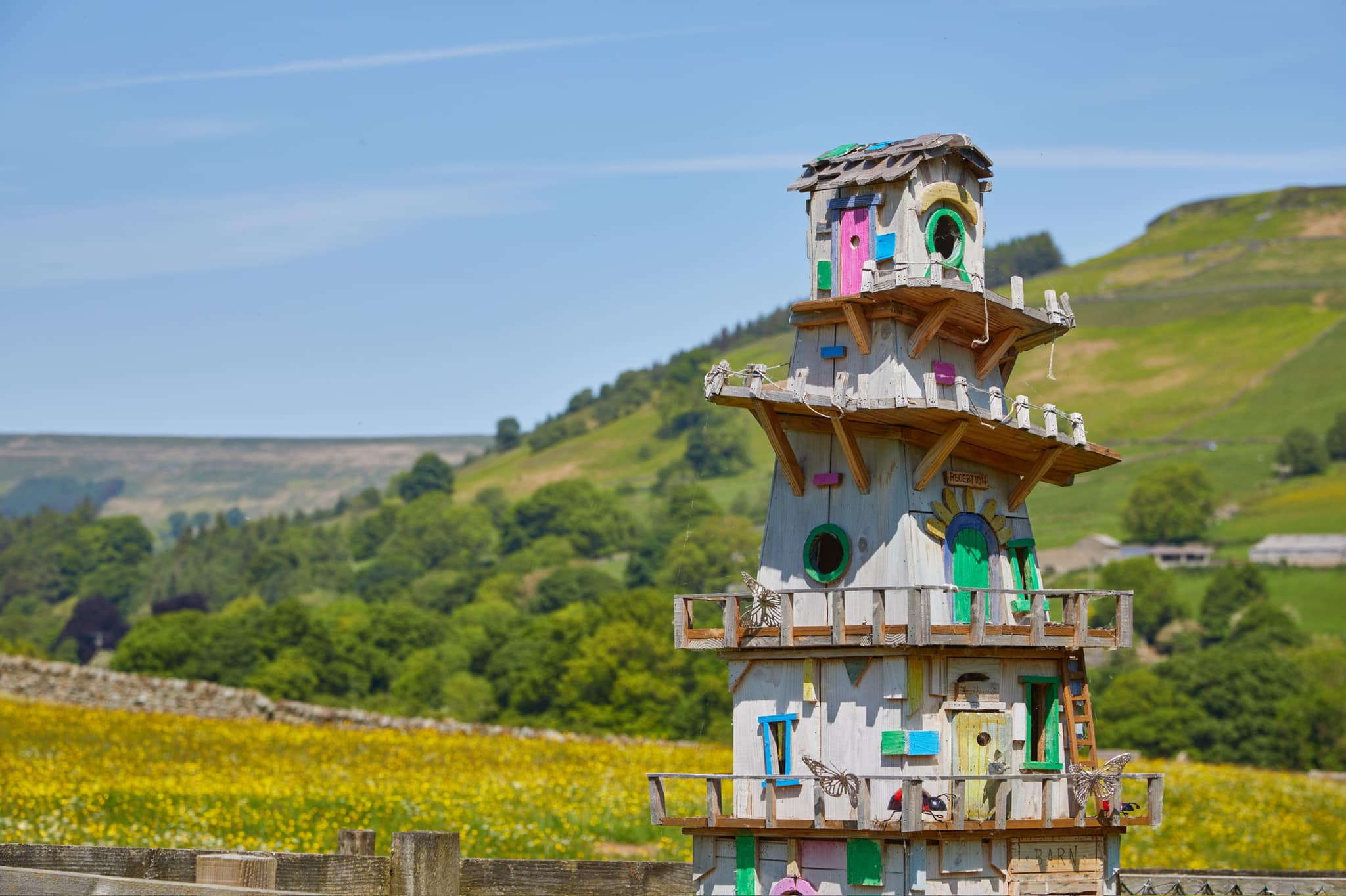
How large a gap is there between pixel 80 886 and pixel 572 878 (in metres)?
9.20

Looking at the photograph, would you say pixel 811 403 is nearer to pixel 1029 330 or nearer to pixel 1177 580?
pixel 1029 330

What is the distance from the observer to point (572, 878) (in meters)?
22.5

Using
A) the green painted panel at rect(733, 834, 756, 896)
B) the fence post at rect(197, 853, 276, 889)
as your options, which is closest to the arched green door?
the green painted panel at rect(733, 834, 756, 896)

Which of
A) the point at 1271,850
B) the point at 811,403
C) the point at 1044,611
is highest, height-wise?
the point at 811,403

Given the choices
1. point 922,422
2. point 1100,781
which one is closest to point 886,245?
point 922,422

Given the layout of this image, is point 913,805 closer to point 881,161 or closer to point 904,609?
point 904,609

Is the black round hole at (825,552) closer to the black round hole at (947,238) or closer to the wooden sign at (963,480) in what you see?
the wooden sign at (963,480)

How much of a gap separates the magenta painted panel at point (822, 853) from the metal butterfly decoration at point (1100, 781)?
122 inches

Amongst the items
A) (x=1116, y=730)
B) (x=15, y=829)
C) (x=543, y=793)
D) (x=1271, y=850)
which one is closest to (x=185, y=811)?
(x=15, y=829)

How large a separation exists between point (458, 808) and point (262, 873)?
2626 cm

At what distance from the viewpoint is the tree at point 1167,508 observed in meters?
184

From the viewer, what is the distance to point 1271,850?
49219 mm

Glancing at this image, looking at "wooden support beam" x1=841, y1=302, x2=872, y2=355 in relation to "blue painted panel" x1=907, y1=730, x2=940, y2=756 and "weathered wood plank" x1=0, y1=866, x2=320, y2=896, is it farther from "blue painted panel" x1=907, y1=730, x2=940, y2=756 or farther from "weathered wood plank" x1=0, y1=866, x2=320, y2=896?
"weathered wood plank" x1=0, y1=866, x2=320, y2=896

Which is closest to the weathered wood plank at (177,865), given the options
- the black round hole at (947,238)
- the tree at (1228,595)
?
the black round hole at (947,238)
